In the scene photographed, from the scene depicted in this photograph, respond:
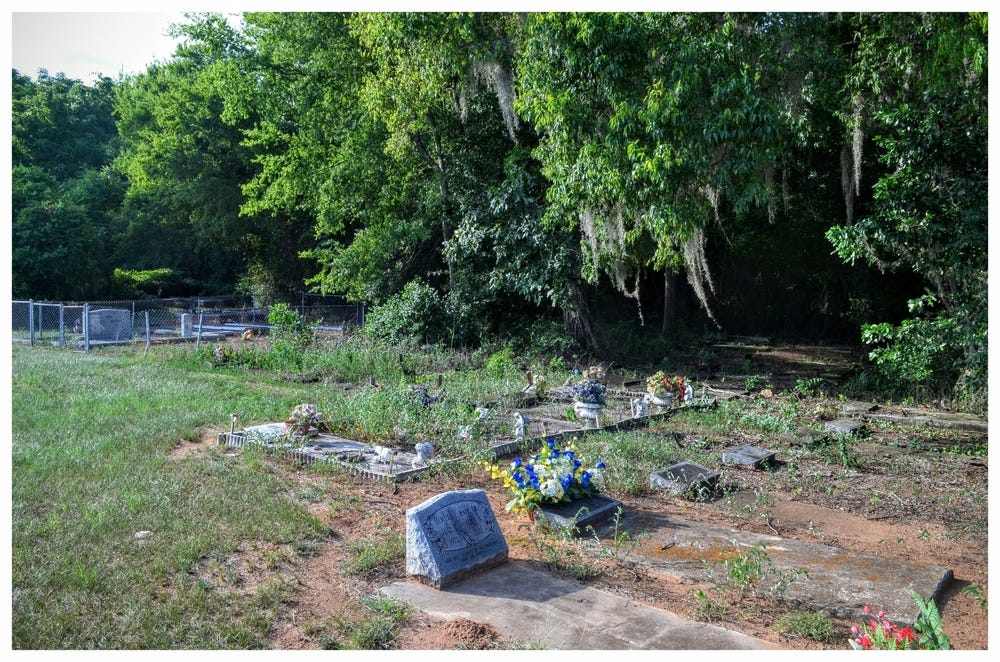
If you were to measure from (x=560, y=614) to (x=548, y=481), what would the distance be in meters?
1.61

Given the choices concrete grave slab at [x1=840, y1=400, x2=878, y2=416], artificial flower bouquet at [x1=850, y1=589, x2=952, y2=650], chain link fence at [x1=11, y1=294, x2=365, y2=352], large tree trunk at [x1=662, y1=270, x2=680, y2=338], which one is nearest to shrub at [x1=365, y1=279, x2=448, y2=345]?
chain link fence at [x1=11, y1=294, x2=365, y2=352]

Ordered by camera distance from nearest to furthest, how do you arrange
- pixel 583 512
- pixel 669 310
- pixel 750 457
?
1. pixel 583 512
2. pixel 750 457
3. pixel 669 310

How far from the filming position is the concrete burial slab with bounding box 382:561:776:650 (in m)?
3.61

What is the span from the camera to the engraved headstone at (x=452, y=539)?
4.38 meters

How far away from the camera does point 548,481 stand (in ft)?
18.0

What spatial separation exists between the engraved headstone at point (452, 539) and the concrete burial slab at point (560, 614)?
9 centimetres

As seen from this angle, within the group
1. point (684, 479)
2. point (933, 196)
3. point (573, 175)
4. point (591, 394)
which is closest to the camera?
point (684, 479)

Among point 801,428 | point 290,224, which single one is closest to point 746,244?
point 801,428

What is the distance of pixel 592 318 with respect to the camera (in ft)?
53.6

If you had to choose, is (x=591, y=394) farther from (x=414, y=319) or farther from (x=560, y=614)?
(x=414, y=319)

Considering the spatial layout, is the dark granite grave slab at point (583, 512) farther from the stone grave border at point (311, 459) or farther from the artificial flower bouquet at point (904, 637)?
the artificial flower bouquet at point (904, 637)

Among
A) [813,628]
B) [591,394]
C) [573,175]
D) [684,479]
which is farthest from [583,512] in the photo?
[573,175]

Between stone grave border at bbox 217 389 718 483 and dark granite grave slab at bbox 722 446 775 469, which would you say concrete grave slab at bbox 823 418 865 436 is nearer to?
dark granite grave slab at bbox 722 446 775 469

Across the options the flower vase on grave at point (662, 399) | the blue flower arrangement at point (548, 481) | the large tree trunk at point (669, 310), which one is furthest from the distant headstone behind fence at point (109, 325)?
the blue flower arrangement at point (548, 481)
